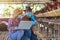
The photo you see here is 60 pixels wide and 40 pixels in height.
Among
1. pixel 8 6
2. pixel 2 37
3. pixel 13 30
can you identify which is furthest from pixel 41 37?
pixel 8 6

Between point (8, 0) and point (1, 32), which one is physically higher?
point (8, 0)

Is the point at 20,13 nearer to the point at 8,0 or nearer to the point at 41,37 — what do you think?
the point at 41,37

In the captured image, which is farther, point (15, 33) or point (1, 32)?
point (1, 32)

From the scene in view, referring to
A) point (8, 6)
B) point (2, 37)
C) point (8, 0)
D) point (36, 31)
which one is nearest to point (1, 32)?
point (2, 37)

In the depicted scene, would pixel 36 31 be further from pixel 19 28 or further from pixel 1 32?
pixel 1 32

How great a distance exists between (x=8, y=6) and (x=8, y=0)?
12cm

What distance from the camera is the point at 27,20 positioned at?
94 centimetres

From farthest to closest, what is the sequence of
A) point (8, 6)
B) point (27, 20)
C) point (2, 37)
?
point (8, 6), point (2, 37), point (27, 20)

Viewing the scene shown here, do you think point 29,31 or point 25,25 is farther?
point 29,31

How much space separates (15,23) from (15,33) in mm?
75

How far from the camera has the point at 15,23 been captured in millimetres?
1047

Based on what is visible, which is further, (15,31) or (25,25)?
(15,31)

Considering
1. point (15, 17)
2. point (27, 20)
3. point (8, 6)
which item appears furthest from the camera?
point (8, 6)

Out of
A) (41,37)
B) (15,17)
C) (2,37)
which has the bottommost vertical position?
(2,37)
